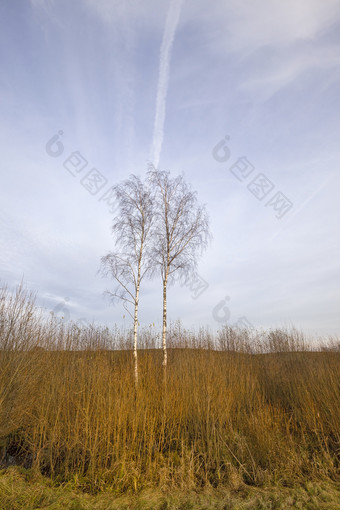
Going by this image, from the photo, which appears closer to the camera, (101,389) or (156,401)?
(101,389)

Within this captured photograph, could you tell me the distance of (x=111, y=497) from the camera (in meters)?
4.66

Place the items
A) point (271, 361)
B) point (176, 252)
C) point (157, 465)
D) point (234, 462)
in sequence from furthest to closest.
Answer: point (271, 361), point (176, 252), point (234, 462), point (157, 465)

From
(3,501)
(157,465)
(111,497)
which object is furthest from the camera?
(157,465)

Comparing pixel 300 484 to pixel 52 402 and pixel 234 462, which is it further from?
pixel 52 402

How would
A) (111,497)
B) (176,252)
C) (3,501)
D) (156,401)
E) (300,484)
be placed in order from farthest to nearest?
(176,252) → (156,401) → (300,484) → (111,497) → (3,501)

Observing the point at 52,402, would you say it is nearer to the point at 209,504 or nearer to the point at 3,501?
the point at 3,501

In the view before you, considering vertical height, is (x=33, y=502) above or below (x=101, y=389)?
below

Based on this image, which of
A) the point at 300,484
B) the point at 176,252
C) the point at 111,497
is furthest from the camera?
the point at 176,252

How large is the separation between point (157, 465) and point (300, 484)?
2.46 metres

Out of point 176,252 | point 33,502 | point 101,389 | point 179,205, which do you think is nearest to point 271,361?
point 176,252

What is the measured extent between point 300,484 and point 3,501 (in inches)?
184

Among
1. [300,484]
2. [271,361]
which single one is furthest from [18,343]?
[271,361]

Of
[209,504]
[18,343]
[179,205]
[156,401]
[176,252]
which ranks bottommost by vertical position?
[209,504]

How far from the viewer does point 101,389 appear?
19.0 ft
